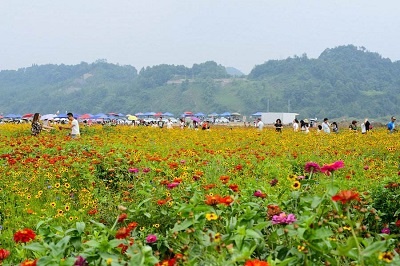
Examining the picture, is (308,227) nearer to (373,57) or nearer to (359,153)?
(359,153)

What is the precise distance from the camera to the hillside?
12069cm

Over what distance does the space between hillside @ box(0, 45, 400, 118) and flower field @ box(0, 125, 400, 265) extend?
111810 mm

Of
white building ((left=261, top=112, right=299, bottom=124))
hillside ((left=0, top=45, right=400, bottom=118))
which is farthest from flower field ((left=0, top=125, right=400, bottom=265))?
hillside ((left=0, top=45, right=400, bottom=118))

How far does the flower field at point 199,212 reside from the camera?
212 cm

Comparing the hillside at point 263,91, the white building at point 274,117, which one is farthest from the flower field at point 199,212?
the hillside at point 263,91

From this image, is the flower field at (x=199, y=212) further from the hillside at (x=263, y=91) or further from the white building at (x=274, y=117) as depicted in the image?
the hillside at (x=263, y=91)

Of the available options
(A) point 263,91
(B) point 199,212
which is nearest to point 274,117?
(B) point 199,212

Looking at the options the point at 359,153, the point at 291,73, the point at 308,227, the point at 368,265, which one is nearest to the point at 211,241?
the point at 308,227

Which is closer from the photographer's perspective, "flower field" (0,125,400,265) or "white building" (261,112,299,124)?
"flower field" (0,125,400,265)

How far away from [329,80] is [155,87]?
62862 millimetres

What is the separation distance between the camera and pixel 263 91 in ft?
445

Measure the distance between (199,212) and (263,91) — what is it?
135 meters

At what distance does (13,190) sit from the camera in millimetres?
5504

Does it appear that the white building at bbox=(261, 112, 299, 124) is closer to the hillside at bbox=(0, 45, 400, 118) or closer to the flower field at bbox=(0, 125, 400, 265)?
the flower field at bbox=(0, 125, 400, 265)
